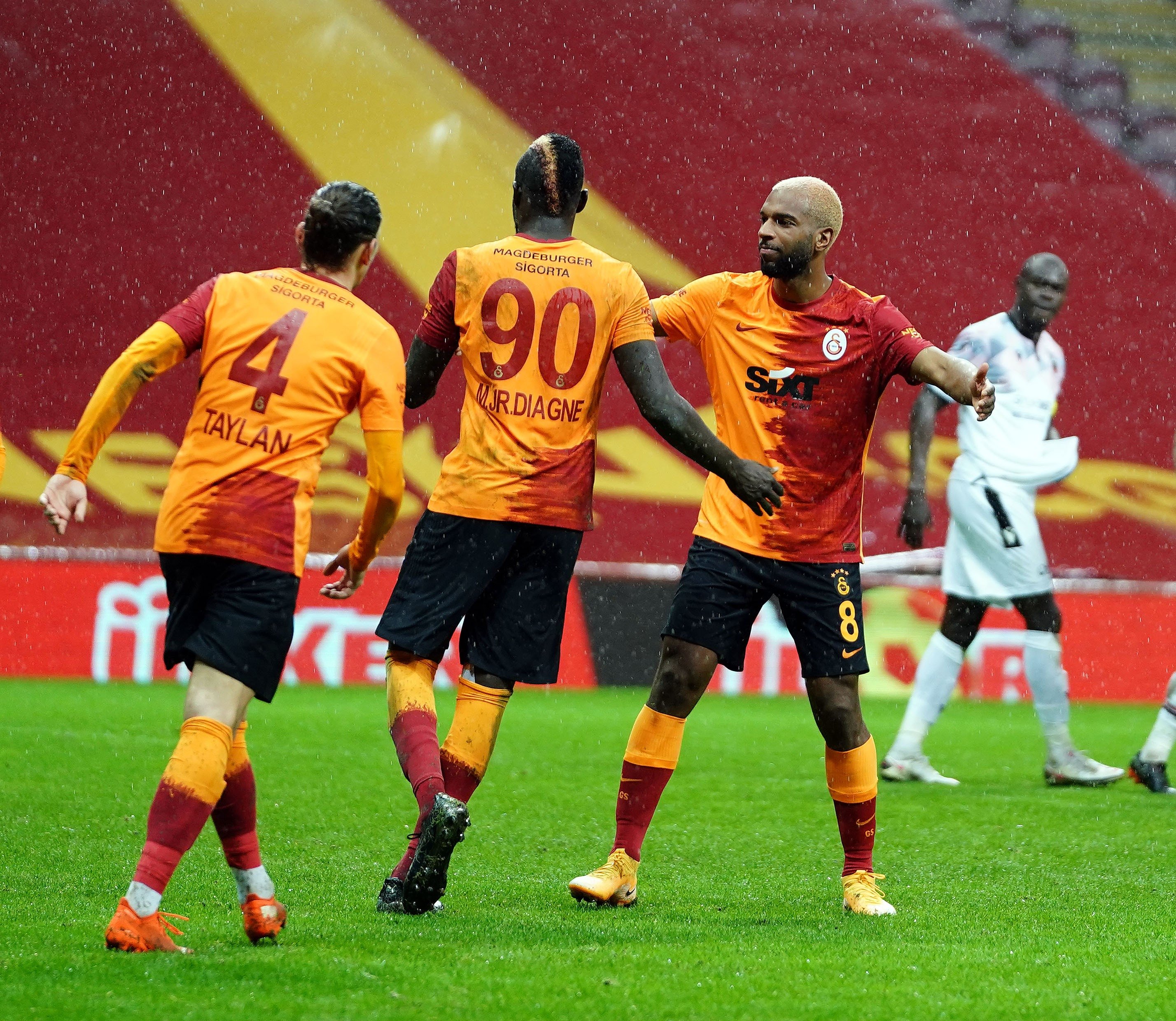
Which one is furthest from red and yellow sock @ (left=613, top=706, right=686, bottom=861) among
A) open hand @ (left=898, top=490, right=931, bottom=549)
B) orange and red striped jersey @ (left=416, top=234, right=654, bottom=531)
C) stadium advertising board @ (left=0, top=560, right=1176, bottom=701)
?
stadium advertising board @ (left=0, top=560, right=1176, bottom=701)

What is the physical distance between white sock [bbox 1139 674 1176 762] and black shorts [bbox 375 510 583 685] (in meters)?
3.71

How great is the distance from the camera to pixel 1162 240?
16.0 meters

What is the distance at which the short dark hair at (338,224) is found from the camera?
3842 millimetres

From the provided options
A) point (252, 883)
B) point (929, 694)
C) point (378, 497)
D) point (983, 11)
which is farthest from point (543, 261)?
point (983, 11)

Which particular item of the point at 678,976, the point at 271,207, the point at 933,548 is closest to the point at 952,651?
the point at 678,976

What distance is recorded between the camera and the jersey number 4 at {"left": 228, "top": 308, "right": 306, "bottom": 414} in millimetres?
3711

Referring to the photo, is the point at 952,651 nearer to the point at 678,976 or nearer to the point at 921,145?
the point at 678,976

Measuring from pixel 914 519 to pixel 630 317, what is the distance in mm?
2671

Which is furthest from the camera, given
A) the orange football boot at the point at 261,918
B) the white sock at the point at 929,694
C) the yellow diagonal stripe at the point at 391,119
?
the yellow diagonal stripe at the point at 391,119

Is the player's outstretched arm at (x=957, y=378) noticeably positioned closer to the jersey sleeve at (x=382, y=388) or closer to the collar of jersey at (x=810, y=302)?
the collar of jersey at (x=810, y=302)

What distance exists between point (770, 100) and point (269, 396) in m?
12.9

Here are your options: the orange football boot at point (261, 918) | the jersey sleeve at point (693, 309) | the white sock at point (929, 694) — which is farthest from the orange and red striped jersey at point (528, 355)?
the white sock at point (929, 694)

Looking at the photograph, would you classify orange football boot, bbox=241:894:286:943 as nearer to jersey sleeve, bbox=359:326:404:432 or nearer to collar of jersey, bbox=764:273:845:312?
jersey sleeve, bbox=359:326:404:432

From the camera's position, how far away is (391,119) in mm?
15641
